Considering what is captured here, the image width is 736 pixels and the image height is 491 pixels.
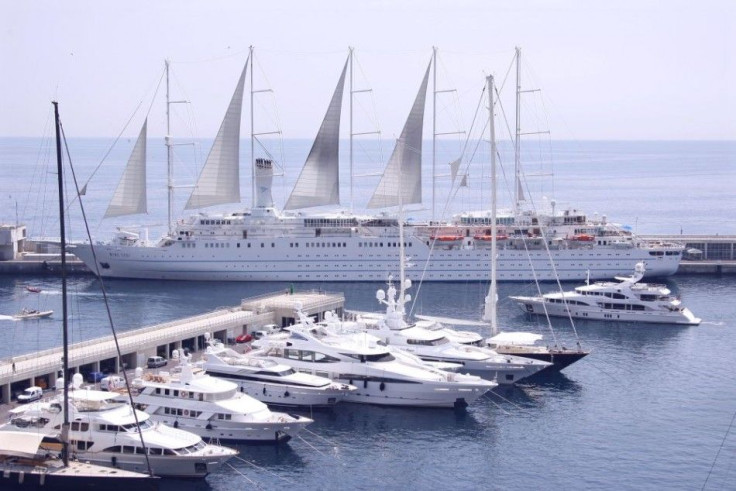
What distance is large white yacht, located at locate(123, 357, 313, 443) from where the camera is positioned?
25.7 metres

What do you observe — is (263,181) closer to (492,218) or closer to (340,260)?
(340,260)

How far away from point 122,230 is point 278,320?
20.1 meters

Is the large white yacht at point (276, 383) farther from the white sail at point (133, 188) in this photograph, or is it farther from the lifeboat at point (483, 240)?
the lifeboat at point (483, 240)

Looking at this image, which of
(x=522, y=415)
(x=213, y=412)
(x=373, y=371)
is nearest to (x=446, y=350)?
(x=373, y=371)

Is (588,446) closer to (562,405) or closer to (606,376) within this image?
(562,405)

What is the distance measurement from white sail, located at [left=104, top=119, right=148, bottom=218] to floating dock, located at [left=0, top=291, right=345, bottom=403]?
1395 cm

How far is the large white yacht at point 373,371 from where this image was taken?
2934 centimetres

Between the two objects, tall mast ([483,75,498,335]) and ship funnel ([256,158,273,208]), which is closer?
tall mast ([483,75,498,335])

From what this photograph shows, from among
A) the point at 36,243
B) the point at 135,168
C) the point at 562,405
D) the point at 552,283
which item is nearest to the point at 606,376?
the point at 562,405

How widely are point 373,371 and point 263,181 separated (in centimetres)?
2558

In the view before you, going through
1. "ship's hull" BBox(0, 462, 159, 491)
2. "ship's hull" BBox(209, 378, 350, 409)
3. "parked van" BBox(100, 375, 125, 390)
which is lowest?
"ship's hull" BBox(0, 462, 159, 491)

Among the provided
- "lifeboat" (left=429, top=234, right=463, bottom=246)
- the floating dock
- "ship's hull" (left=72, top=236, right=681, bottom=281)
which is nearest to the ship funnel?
"ship's hull" (left=72, top=236, right=681, bottom=281)

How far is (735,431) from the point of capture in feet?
91.2

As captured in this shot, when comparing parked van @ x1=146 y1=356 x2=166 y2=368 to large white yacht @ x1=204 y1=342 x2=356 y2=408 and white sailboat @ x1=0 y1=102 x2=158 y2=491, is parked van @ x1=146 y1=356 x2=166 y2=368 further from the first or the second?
white sailboat @ x1=0 y1=102 x2=158 y2=491
